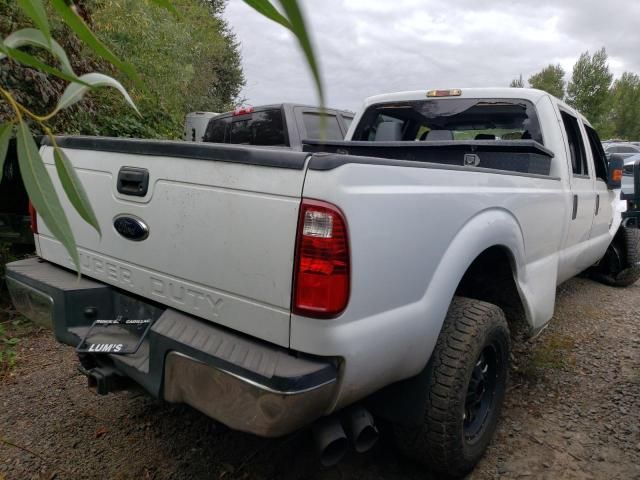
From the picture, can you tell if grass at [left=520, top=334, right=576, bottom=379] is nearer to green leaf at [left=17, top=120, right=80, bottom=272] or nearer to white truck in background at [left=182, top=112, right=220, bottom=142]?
green leaf at [left=17, top=120, right=80, bottom=272]

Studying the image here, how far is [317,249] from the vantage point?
158 centimetres

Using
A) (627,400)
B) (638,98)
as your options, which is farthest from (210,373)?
(638,98)

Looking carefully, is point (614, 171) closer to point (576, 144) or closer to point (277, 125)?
point (576, 144)

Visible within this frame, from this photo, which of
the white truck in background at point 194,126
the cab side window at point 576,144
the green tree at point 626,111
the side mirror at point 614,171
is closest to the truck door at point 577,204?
the cab side window at point 576,144

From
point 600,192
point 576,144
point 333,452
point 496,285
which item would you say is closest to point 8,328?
point 333,452

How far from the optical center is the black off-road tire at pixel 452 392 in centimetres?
207

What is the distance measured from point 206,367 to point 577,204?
301 cm

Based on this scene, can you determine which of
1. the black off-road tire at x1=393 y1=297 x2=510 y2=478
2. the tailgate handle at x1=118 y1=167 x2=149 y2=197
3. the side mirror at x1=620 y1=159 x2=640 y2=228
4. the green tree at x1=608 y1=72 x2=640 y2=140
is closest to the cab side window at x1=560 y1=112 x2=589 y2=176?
the black off-road tire at x1=393 y1=297 x2=510 y2=478

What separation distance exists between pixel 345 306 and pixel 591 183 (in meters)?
3.27

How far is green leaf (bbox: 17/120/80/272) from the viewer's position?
24.9 inches

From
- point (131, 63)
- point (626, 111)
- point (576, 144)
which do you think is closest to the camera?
point (576, 144)

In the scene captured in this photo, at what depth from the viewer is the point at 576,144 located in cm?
401

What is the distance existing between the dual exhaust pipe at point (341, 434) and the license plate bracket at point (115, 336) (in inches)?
32.6

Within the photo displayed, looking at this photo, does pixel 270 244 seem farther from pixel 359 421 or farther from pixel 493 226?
pixel 493 226
